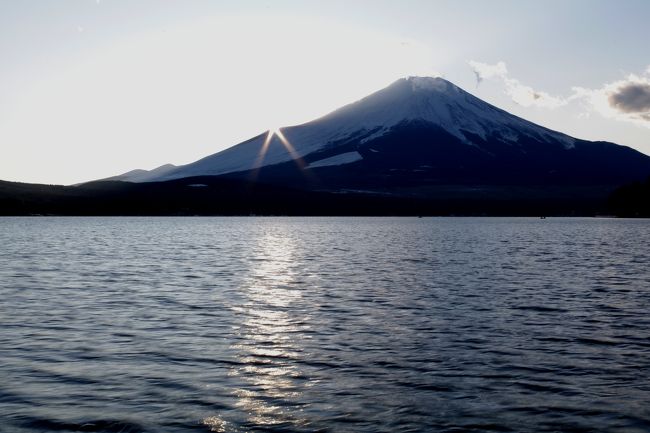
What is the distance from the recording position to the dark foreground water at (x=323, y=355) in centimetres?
1762

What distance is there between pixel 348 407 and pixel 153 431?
16.7 ft

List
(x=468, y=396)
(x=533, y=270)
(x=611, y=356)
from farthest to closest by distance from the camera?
(x=533, y=270)
(x=611, y=356)
(x=468, y=396)

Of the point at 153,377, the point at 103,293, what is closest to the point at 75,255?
the point at 103,293

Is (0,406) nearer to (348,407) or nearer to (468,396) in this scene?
(348,407)

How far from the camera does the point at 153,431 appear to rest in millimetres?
16312

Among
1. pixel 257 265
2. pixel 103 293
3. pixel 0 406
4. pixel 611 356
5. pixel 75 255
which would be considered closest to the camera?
pixel 0 406

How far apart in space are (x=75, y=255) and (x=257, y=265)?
79.2ft

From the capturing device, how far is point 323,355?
24.8m

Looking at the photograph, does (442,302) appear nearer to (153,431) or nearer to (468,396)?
(468,396)

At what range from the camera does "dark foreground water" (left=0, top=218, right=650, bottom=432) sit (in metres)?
17.6

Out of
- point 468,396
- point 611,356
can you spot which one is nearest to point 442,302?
point 611,356

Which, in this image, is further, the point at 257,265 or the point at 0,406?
the point at 257,265

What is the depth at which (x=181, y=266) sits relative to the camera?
6359cm

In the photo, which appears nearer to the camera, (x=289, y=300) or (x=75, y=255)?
(x=289, y=300)
